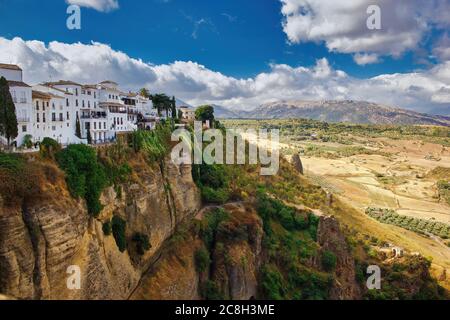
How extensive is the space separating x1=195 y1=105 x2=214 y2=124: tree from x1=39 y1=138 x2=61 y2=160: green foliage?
140 ft

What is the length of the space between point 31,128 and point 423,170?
150786 mm

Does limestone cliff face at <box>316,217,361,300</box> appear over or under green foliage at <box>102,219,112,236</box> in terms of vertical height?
under

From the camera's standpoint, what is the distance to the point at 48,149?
2738 centimetres

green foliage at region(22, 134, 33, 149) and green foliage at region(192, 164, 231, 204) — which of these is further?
green foliage at region(192, 164, 231, 204)

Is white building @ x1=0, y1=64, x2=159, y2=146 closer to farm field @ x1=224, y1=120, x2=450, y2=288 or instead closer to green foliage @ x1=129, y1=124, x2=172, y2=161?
green foliage @ x1=129, y1=124, x2=172, y2=161

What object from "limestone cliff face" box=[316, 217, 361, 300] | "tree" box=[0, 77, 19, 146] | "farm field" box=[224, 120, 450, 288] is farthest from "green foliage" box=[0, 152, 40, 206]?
"farm field" box=[224, 120, 450, 288]

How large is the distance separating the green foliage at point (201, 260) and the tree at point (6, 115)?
19.2 m

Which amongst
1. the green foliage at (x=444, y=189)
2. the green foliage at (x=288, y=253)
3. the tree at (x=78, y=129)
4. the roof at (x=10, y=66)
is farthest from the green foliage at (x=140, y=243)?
the green foliage at (x=444, y=189)

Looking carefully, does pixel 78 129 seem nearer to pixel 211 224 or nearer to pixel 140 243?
pixel 140 243

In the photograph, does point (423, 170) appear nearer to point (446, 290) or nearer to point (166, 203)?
point (446, 290)

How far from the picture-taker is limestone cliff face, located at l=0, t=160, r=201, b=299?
21.1 metres

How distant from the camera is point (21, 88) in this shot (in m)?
30.9

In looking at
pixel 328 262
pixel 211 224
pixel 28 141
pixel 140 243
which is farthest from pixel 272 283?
pixel 28 141

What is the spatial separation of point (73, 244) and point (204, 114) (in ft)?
158
